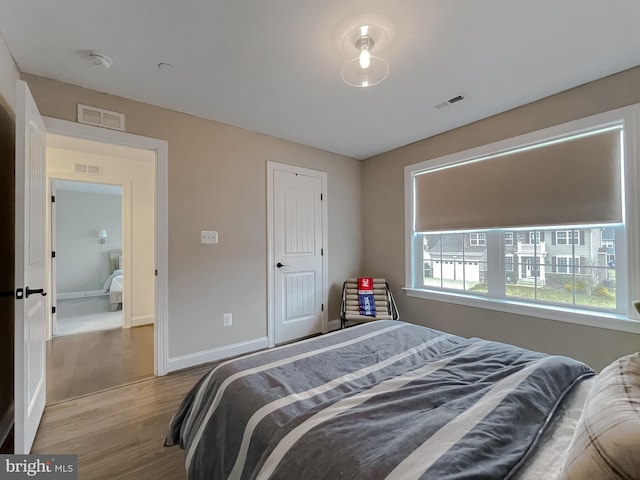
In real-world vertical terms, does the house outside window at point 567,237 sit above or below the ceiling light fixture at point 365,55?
below

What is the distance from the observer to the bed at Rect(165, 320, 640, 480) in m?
0.75

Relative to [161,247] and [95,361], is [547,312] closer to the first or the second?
[161,247]

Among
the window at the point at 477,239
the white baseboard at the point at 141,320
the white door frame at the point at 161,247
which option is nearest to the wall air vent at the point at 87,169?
the white door frame at the point at 161,247

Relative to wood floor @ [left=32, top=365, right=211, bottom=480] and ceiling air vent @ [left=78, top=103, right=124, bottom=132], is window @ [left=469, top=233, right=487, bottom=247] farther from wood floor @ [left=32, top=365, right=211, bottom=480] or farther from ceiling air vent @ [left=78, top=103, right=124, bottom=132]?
ceiling air vent @ [left=78, top=103, right=124, bottom=132]

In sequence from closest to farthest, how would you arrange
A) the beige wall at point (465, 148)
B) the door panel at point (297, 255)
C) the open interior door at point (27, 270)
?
the open interior door at point (27, 270) → the beige wall at point (465, 148) → the door panel at point (297, 255)

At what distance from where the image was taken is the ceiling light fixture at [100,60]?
1.87 meters

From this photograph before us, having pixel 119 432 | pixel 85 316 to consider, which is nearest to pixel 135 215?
pixel 85 316

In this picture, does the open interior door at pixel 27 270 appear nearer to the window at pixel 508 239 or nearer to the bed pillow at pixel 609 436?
the bed pillow at pixel 609 436

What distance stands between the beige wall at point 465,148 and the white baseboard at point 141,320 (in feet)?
11.2

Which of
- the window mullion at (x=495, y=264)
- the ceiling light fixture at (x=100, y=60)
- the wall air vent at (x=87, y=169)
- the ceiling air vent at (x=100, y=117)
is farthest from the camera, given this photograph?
the wall air vent at (x=87, y=169)

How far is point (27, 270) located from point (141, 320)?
3.07 meters

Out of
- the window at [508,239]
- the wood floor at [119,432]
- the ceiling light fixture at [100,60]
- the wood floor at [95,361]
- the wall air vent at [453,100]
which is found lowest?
the wood floor at [119,432]

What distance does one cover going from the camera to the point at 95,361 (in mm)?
2877

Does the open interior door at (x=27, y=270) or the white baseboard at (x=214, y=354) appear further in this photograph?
the white baseboard at (x=214, y=354)
